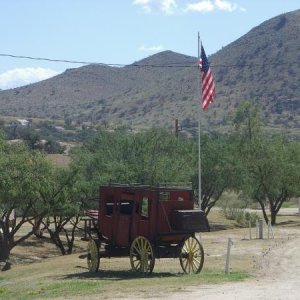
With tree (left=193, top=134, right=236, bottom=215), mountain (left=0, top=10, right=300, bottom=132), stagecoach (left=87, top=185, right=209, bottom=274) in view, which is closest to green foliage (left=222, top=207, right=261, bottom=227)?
tree (left=193, top=134, right=236, bottom=215)

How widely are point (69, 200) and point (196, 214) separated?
1687 cm

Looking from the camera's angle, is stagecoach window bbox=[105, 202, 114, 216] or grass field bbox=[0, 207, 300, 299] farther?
stagecoach window bbox=[105, 202, 114, 216]

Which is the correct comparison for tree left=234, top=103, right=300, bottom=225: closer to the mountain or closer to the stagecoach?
the stagecoach

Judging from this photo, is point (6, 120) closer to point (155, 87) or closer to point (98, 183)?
point (155, 87)

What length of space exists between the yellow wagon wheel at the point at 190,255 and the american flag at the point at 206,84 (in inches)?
252

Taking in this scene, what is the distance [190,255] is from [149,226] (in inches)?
58.6

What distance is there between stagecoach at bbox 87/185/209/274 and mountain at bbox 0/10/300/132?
79460 millimetres

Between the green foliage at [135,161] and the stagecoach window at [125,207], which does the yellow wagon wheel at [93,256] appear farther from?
the green foliage at [135,161]

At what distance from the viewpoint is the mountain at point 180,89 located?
120m

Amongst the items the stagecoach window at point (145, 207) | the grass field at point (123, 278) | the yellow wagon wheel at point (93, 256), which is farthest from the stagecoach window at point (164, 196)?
the yellow wagon wheel at point (93, 256)

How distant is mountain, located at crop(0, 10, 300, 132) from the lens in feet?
393

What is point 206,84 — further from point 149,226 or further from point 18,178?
point 18,178

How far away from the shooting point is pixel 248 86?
12162 cm

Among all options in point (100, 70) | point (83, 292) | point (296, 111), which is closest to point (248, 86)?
point (296, 111)
